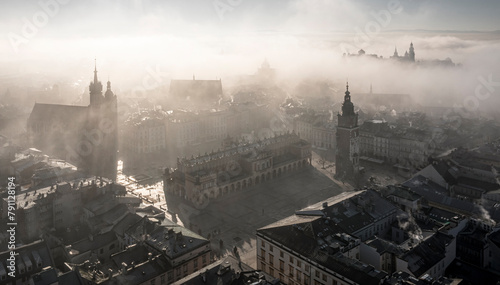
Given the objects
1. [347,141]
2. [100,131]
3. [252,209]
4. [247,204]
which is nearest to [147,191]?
[247,204]

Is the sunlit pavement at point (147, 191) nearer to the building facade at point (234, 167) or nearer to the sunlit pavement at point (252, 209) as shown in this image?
the building facade at point (234, 167)

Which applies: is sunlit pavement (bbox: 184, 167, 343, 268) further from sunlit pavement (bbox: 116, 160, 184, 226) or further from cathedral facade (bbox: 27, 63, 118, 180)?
cathedral facade (bbox: 27, 63, 118, 180)

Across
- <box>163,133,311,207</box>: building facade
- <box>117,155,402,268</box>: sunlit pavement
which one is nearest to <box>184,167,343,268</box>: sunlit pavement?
<box>117,155,402,268</box>: sunlit pavement

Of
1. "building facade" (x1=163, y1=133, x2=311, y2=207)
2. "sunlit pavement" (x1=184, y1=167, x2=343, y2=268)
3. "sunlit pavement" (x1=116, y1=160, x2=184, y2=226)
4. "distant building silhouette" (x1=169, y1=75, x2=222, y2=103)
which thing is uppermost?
"distant building silhouette" (x1=169, y1=75, x2=222, y2=103)

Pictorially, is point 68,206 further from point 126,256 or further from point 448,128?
point 448,128

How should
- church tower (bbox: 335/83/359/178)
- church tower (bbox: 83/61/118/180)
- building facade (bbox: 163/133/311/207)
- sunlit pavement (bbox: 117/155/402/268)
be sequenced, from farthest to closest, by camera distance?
church tower (bbox: 83/61/118/180), church tower (bbox: 335/83/359/178), building facade (bbox: 163/133/311/207), sunlit pavement (bbox: 117/155/402/268)

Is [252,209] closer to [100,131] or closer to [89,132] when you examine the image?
[100,131]
